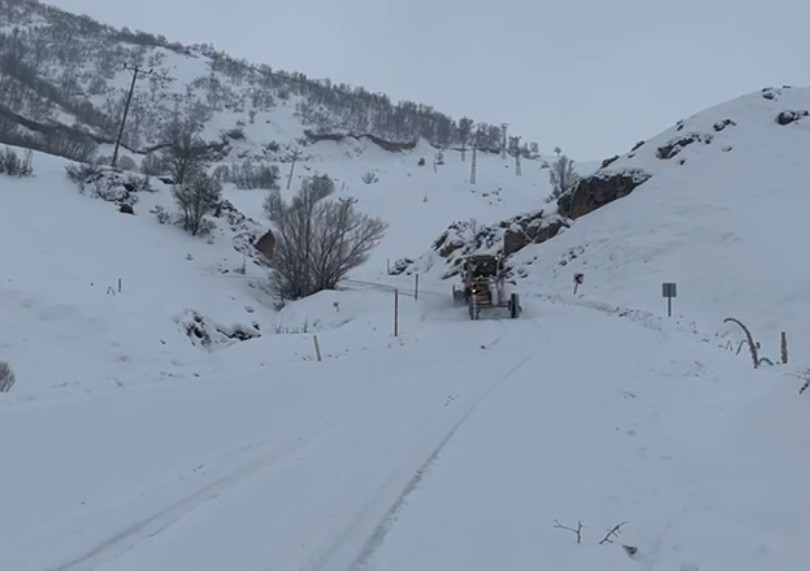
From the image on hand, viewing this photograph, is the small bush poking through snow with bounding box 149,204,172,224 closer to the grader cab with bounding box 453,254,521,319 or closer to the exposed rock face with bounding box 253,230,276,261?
the exposed rock face with bounding box 253,230,276,261

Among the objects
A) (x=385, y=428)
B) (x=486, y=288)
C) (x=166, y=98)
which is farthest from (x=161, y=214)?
(x=166, y=98)

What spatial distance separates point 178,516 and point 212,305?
22.9 m

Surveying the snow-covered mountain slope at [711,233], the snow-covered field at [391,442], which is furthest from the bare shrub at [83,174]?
the snow-covered mountain slope at [711,233]

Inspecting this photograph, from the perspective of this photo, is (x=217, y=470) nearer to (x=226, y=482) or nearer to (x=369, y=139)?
(x=226, y=482)

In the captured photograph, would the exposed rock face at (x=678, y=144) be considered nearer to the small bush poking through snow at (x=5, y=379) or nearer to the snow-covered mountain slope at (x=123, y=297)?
the snow-covered mountain slope at (x=123, y=297)

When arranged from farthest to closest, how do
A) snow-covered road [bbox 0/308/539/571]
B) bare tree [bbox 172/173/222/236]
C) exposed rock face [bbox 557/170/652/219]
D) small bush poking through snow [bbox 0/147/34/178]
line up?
1. exposed rock face [bbox 557/170/652/219]
2. bare tree [bbox 172/173/222/236]
3. small bush poking through snow [bbox 0/147/34/178]
4. snow-covered road [bbox 0/308/539/571]

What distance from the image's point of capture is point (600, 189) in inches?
1700

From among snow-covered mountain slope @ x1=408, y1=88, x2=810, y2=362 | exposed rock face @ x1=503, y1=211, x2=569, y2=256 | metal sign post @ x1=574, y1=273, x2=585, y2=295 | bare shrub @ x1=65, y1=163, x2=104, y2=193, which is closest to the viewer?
snow-covered mountain slope @ x1=408, y1=88, x2=810, y2=362

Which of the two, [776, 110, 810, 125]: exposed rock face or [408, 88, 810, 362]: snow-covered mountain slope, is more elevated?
[776, 110, 810, 125]: exposed rock face

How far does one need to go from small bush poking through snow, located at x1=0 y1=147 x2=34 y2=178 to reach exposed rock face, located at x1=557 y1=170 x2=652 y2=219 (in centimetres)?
3630

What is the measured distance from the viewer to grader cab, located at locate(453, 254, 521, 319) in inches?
1041

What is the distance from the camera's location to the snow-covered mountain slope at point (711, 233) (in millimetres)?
24209

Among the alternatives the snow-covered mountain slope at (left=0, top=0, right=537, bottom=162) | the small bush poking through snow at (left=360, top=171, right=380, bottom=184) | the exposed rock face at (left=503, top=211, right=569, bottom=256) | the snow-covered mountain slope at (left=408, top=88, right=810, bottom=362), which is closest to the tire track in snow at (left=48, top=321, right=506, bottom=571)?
the snow-covered mountain slope at (left=408, top=88, right=810, bottom=362)

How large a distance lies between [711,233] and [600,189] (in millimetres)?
12153
